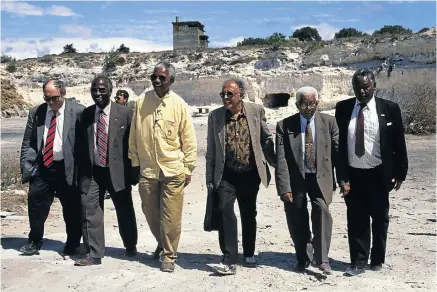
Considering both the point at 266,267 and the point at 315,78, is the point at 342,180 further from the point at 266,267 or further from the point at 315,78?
the point at 315,78

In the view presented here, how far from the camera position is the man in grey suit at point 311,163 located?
17.2 feet

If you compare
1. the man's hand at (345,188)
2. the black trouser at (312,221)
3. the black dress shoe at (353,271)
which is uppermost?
the man's hand at (345,188)

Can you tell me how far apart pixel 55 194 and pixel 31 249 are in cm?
66

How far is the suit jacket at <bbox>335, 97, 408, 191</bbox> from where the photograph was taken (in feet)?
17.1

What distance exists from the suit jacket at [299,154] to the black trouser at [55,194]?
2.25 metres

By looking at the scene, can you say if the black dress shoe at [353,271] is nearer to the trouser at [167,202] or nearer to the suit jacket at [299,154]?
the suit jacket at [299,154]

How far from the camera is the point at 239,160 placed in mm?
5352

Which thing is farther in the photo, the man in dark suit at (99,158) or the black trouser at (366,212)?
the man in dark suit at (99,158)

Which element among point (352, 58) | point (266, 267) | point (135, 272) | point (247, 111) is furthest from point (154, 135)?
point (352, 58)

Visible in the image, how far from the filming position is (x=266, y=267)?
18.3 ft

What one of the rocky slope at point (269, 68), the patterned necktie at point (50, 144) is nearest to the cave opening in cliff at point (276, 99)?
the rocky slope at point (269, 68)

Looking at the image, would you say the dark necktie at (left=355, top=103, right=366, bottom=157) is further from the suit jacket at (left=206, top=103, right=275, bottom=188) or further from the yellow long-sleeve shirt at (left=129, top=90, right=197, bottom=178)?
the yellow long-sleeve shirt at (left=129, top=90, right=197, bottom=178)

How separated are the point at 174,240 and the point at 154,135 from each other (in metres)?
1.10

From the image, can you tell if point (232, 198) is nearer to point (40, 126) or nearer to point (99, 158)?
point (99, 158)
